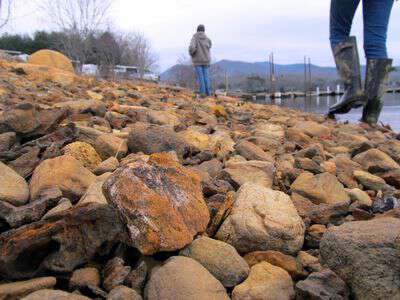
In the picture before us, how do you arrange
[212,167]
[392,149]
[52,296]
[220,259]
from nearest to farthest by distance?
[52,296] → [220,259] → [212,167] → [392,149]

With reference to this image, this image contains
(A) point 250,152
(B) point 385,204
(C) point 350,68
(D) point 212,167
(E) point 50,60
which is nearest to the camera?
(B) point 385,204

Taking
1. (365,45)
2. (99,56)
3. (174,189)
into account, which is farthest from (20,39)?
(174,189)

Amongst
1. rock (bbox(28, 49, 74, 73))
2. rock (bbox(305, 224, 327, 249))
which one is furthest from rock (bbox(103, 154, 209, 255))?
rock (bbox(28, 49, 74, 73))

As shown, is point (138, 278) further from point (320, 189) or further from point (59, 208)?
point (320, 189)

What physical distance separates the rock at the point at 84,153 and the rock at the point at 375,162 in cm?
138

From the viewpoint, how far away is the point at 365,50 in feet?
13.1

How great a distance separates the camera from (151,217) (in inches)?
50.8

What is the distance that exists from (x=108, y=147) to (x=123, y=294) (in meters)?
1.10

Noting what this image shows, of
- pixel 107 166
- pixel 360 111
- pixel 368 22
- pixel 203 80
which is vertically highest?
pixel 368 22

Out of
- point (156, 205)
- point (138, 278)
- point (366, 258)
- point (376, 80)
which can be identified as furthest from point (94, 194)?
point (376, 80)

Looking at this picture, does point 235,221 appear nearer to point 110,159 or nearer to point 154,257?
point 154,257

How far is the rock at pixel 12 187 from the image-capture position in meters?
1.53

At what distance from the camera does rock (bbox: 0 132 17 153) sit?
2029 millimetres

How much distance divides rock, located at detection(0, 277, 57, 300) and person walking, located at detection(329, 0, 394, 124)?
10.8 ft
